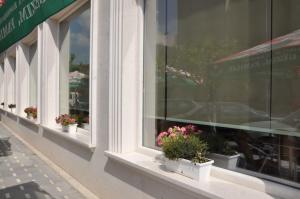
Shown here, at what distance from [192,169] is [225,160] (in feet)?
1.02

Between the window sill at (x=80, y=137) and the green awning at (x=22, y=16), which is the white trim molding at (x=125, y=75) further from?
the green awning at (x=22, y=16)

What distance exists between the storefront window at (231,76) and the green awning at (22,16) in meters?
2.29

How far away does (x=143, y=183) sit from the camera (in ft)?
11.4

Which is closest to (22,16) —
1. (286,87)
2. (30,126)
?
(30,126)

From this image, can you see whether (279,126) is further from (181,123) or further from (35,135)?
(35,135)

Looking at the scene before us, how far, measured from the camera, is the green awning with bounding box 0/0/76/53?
633cm

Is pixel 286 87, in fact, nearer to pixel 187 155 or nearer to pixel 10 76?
pixel 187 155

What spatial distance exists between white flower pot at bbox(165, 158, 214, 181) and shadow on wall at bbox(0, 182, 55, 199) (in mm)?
2290

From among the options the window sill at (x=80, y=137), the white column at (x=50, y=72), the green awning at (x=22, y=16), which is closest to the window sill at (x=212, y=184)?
the window sill at (x=80, y=137)

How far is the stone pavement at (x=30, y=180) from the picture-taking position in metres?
4.67

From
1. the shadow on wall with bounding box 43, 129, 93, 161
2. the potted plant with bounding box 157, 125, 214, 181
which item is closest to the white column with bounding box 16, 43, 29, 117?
the shadow on wall with bounding box 43, 129, 93, 161

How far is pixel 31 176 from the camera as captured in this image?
18.6 feet

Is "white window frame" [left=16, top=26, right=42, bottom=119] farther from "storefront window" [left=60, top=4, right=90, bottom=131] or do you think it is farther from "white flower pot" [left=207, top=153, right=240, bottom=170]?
"white flower pot" [left=207, top=153, right=240, bottom=170]

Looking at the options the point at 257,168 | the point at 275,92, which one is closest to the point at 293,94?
the point at 275,92
